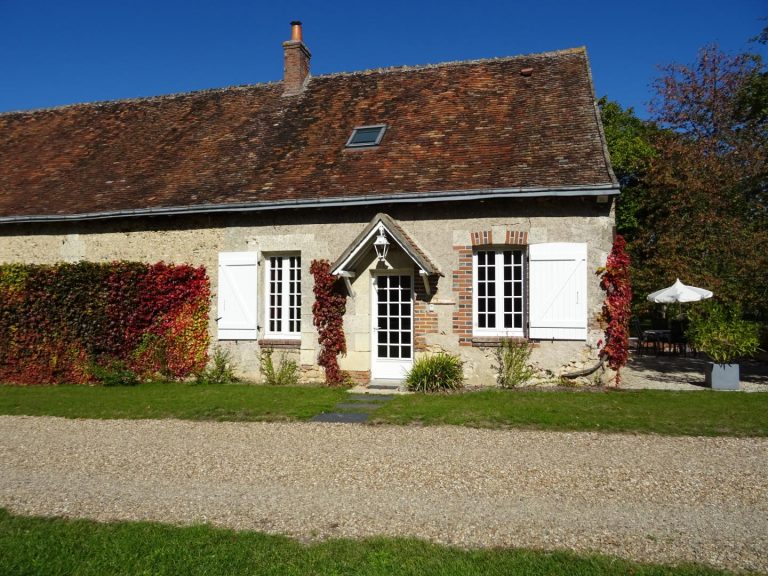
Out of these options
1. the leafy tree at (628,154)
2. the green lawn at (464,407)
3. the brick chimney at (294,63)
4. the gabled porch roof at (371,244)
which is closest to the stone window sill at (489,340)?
the green lawn at (464,407)

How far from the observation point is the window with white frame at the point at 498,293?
10750 mm

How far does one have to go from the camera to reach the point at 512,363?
34.1 ft

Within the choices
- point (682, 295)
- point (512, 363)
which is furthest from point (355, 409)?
point (682, 295)

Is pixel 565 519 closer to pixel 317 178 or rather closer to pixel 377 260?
pixel 377 260

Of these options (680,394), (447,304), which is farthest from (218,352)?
(680,394)

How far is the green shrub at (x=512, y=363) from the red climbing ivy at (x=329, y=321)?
2765 millimetres

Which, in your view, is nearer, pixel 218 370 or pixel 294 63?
pixel 218 370

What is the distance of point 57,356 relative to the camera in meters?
12.0

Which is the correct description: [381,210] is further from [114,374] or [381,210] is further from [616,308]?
[114,374]

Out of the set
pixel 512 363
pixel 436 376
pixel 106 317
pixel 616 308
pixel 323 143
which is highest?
pixel 323 143

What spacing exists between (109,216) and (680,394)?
11.0 metres

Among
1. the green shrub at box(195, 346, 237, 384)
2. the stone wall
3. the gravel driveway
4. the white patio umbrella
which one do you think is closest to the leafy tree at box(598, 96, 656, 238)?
the white patio umbrella

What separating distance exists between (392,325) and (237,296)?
3052 mm

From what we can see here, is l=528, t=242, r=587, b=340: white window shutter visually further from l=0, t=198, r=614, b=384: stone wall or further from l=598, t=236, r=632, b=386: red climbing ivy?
l=598, t=236, r=632, b=386: red climbing ivy
